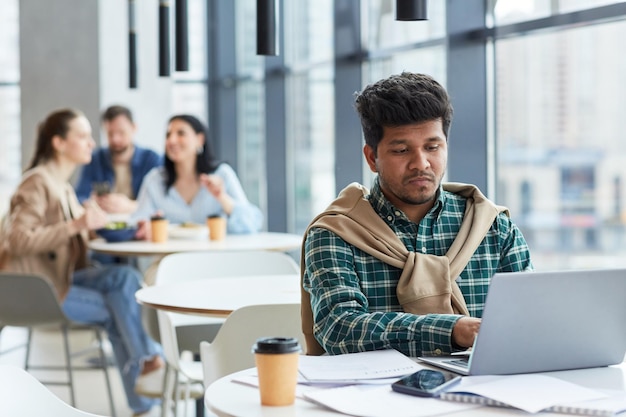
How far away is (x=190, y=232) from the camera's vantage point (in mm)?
4738

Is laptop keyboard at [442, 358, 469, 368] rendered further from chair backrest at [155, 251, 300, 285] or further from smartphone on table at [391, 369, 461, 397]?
chair backrest at [155, 251, 300, 285]

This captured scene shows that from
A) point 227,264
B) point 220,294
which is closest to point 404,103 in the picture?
point 220,294

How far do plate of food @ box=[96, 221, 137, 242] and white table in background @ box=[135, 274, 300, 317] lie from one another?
1.60 metres

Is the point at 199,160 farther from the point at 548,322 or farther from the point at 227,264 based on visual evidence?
the point at 548,322

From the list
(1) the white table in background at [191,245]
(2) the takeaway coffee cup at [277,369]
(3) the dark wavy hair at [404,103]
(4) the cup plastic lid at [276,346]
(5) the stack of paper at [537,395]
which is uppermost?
(3) the dark wavy hair at [404,103]

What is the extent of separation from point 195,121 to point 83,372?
1598 millimetres

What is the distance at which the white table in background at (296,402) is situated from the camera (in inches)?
54.4

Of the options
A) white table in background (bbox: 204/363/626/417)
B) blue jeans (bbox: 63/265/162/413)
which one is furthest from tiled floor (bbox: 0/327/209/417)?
white table in background (bbox: 204/363/626/417)

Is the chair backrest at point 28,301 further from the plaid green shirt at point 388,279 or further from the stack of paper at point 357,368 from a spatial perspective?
the stack of paper at point 357,368

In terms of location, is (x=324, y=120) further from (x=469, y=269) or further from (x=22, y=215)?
(x=469, y=269)

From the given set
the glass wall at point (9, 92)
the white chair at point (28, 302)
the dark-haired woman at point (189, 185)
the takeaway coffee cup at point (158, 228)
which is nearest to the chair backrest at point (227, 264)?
the white chair at point (28, 302)

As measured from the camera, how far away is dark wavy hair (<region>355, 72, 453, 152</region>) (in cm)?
199

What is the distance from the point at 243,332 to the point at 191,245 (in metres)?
1.99

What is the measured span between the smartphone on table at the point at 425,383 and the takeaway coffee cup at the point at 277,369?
0.17 m
